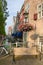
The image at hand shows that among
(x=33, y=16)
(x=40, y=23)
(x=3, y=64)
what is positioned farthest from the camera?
(x=33, y=16)

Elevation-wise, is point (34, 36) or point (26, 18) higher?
point (26, 18)

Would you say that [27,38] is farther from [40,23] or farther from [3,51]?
[3,51]

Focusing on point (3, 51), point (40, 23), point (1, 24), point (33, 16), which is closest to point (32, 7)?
point (33, 16)

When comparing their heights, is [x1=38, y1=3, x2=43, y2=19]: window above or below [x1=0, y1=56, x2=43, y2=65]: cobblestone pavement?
above

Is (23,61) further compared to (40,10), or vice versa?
(40,10)

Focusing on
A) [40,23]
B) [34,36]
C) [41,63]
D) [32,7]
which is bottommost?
[41,63]

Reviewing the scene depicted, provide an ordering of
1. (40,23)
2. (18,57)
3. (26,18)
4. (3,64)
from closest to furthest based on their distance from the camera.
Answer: (3,64)
(18,57)
(40,23)
(26,18)

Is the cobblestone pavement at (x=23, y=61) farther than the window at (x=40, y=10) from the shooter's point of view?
No

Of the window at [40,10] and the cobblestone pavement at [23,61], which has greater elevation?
the window at [40,10]

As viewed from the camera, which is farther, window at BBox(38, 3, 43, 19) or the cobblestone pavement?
window at BBox(38, 3, 43, 19)

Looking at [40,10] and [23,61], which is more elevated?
[40,10]

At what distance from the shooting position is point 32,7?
839 inches

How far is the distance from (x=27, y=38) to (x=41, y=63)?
8.43 metres

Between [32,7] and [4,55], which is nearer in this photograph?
[4,55]
